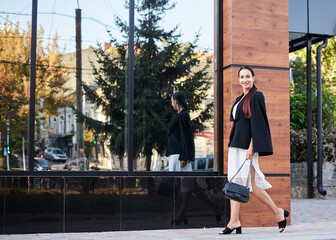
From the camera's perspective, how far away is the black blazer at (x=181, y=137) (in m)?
7.20

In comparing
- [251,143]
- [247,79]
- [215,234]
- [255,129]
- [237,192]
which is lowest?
[215,234]

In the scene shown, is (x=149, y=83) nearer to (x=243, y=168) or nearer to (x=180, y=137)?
(x=180, y=137)

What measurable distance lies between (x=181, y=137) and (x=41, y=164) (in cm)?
195

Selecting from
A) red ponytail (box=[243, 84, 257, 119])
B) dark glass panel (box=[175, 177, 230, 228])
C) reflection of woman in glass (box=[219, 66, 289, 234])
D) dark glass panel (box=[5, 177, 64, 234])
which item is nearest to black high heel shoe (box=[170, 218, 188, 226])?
dark glass panel (box=[175, 177, 230, 228])

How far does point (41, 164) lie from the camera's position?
21.6 feet

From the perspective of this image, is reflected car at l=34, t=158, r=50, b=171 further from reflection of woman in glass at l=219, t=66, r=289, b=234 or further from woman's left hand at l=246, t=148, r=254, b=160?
woman's left hand at l=246, t=148, r=254, b=160

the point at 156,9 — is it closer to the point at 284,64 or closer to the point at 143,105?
the point at 143,105

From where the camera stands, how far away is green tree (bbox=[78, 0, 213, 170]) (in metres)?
7.12

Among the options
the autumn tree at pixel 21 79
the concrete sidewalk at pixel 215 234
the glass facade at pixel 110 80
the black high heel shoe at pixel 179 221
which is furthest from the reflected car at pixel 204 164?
the autumn tree at pixel 21 79

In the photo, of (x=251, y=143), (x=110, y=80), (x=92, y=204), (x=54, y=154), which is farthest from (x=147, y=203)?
(x=110, y=80)

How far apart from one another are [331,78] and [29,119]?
67.2 feet

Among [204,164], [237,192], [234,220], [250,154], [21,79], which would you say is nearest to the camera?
→ [237,192]

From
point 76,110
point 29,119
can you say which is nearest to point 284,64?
point 76,110

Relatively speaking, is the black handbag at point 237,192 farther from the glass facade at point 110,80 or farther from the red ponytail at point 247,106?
the glass facade at point 110,80
